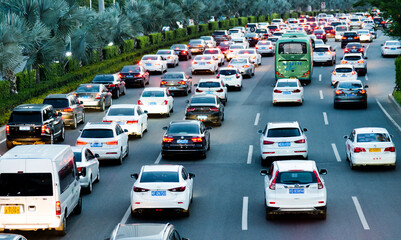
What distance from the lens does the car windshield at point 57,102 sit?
36.2 metres

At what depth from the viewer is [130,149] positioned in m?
32.2

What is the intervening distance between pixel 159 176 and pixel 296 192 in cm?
369

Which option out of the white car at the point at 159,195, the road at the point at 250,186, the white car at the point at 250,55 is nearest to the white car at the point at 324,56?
the white car at the point at 250,55

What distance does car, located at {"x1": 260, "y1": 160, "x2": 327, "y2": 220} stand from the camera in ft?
64.4

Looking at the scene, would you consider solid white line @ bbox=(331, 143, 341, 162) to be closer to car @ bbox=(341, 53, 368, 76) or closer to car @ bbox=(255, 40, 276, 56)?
car @ bbox=(341, 53, 368, 76)

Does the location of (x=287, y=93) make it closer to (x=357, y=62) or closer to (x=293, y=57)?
(x=293, y=57)

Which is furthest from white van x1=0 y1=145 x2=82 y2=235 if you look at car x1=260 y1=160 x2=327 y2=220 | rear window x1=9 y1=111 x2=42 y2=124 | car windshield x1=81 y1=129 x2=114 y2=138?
rear window x1=9 y1=111 x2=42 y2=124

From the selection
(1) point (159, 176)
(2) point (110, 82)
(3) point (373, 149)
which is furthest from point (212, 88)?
(1) point (159, 176)

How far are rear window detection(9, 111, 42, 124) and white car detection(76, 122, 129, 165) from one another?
11.5 feet

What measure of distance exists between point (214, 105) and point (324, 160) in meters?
8.97

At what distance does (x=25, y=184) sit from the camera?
18156 mm

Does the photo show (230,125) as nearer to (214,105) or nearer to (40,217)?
(214,105)

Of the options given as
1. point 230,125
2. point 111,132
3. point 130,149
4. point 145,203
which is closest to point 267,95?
point 230,125

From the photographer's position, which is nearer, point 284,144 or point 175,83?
point 284,144
